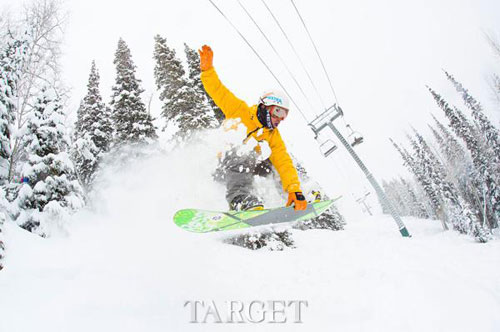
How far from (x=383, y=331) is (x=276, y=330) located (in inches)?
51.7

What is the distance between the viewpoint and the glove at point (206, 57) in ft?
15.1

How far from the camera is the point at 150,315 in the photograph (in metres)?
3.11

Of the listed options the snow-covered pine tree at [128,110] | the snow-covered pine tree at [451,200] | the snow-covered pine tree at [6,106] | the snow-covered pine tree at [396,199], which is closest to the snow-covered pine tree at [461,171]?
the snow-covered pine tree at [451,200]

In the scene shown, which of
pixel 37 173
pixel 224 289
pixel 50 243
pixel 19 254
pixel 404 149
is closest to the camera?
pixel 19 254

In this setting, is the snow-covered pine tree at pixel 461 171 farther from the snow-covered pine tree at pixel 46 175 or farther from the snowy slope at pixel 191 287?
the snow-covered pine tree at pixel 46 175

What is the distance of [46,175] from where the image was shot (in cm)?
809

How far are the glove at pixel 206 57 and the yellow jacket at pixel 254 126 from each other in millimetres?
187

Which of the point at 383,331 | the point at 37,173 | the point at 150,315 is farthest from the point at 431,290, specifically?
the point at 37,173

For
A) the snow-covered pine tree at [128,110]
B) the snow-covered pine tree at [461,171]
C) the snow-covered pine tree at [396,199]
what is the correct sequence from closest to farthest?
the snow-covered pine tree at [128,110], the snow-covered pine tree at [461,171], the snow-covered pine tree at [396,199]

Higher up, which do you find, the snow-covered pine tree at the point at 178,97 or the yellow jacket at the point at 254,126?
the snow-covered pine tree at the point at 178,97

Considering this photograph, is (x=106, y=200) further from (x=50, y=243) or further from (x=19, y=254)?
(x=19, y=254)

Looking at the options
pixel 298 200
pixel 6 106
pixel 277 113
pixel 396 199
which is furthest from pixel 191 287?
pixel 396 199

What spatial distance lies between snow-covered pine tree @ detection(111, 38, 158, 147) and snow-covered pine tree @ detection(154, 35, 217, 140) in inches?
61.8

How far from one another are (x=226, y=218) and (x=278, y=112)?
2471 mm
